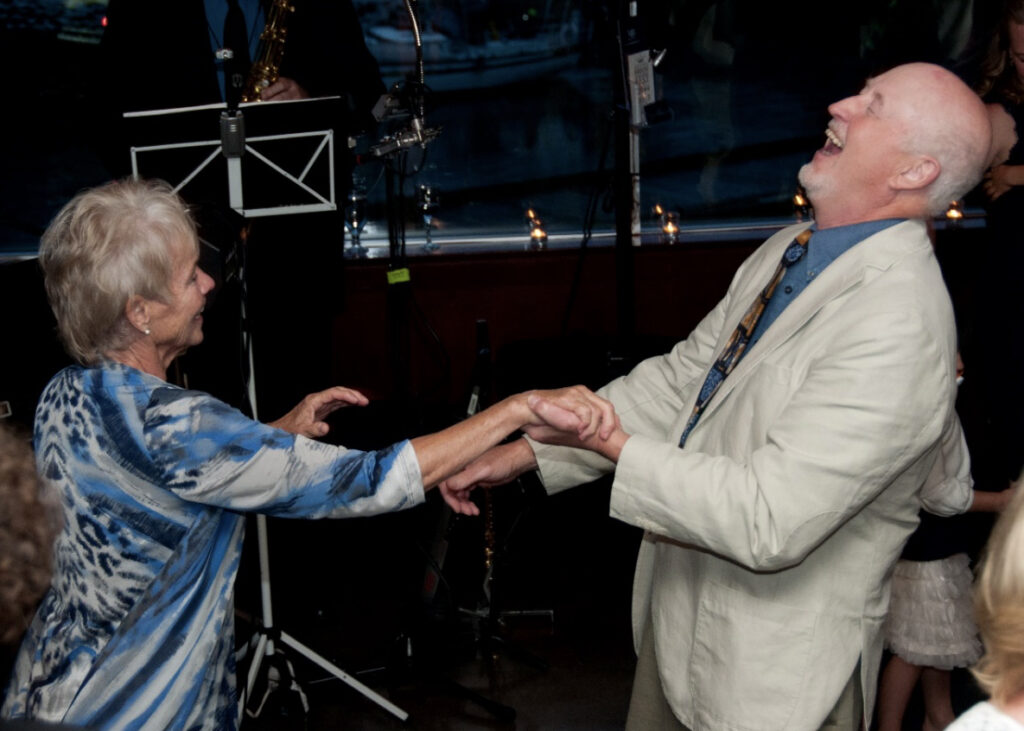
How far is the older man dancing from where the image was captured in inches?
68.0

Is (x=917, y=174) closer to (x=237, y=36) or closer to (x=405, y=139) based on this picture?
(x=405, y=139)

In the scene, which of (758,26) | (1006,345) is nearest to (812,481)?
(1006,345)

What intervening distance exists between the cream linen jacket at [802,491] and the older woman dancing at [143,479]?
0.23 metres

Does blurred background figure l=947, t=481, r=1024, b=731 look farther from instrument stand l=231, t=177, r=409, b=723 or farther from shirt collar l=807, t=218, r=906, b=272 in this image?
instrument stand l=231, t=177, r=409, b=723

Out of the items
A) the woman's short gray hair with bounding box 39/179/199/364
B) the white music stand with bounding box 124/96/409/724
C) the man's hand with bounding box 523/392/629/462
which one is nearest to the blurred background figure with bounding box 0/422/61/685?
the woman's short gray hair with bounding box 39/179/199/364

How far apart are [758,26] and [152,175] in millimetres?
4671

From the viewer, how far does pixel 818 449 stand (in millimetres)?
1718

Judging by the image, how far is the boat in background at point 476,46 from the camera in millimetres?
6336

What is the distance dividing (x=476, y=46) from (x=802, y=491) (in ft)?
17.2

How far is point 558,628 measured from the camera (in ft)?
13.1

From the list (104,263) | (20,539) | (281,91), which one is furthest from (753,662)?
(281,91)

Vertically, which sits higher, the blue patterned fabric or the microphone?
the microphone

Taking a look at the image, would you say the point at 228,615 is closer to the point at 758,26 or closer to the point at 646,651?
the point at 646,651

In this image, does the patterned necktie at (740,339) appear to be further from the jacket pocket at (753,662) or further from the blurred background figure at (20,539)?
the blurred background figure at (20,539)
